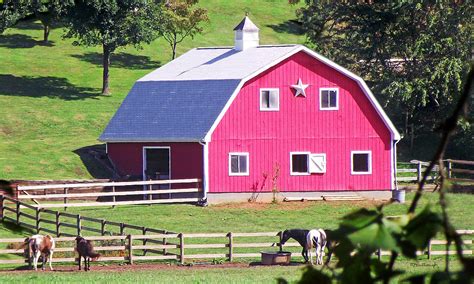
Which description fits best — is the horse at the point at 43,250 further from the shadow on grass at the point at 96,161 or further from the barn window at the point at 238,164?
the shadow on grass at the point at 96,161

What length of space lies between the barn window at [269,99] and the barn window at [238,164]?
2.23 metres

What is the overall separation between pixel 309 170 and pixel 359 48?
619 inches

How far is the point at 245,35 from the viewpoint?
1854 inches

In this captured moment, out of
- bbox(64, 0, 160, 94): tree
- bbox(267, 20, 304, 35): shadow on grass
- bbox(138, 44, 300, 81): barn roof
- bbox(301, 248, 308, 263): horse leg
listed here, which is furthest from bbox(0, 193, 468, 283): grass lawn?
bbox(267, 20, 304, 35): shadow on grass

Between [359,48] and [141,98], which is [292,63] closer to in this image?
[141,98]

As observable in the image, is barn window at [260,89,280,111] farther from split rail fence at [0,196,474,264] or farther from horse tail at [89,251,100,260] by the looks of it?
horse tail at [89,251,100,260]

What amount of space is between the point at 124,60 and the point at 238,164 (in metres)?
41.6

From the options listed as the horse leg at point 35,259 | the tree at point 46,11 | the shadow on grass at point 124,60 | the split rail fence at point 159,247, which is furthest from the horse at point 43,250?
the shadow on grass at point 124,60

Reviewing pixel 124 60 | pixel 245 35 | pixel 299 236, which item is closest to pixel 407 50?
pixel 245 35

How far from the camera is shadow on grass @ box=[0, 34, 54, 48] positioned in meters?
80.6

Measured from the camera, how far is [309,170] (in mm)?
42781

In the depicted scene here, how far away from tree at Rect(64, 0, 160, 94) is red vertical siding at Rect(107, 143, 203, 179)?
65.8 feet

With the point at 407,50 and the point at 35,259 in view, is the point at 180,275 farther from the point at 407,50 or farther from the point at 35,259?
the point at 407,50

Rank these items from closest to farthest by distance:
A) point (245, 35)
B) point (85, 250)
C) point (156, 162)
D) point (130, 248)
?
point (85, 250), point (130, 248), point (156, 162), point (245, 35)
